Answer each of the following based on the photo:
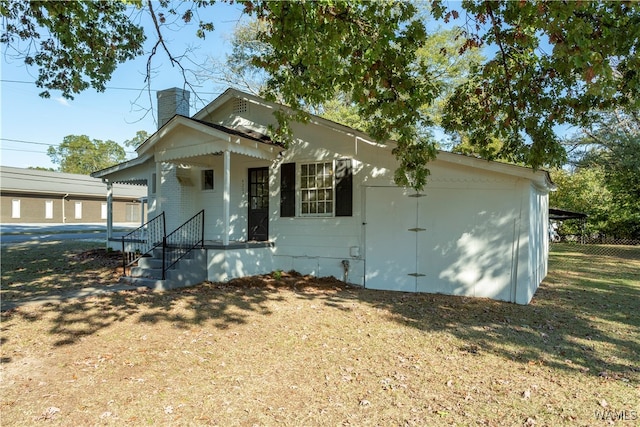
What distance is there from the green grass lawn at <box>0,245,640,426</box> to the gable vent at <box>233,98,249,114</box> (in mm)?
5534

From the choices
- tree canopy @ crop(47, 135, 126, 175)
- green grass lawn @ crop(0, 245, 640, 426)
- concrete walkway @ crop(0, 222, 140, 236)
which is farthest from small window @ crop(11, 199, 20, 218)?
tree canopy @ crop(47, 135, 126, 175)

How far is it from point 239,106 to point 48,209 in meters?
28.1

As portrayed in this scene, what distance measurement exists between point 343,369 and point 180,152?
7207mm

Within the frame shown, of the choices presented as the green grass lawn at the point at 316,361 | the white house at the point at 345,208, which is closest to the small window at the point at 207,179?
the white house at the point at 345,208

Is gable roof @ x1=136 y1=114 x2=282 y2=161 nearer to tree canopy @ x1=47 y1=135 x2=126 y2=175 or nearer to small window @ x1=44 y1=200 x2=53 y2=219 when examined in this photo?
small window @ x1=44 y1=200 x2=53 y2=219

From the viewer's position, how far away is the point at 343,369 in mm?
4199

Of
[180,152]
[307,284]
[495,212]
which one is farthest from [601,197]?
[180,152]

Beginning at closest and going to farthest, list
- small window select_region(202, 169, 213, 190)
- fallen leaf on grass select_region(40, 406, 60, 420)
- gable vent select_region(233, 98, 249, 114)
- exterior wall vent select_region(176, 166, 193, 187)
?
1. fallen leaf on grass select_region(40, 406, 60, 420)
2. gable vent select_region(233, 98, 249, 114)
3. exterior wall vent select_region(176, 166, 193, 187)
4. small window select_region(202, 169, 213, 190)

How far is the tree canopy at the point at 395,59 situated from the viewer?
5.29 metres

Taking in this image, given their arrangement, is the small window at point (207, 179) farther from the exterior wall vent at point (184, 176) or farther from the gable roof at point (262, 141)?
the gable roof at point (262, 141)

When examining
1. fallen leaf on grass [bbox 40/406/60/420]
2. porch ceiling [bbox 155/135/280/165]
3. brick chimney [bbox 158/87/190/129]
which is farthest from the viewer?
brick chimney [bbox 158/87/190/129]

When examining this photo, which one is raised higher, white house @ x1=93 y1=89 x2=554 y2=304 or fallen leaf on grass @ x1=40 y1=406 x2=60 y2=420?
white house @ x1=93 y1=89 x2=554 y2=304

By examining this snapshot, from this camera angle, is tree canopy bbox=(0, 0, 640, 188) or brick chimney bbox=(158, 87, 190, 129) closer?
tree canopy bbox=(0, 0, 640, 188)

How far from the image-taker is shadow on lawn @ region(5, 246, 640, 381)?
4801 millimetres
